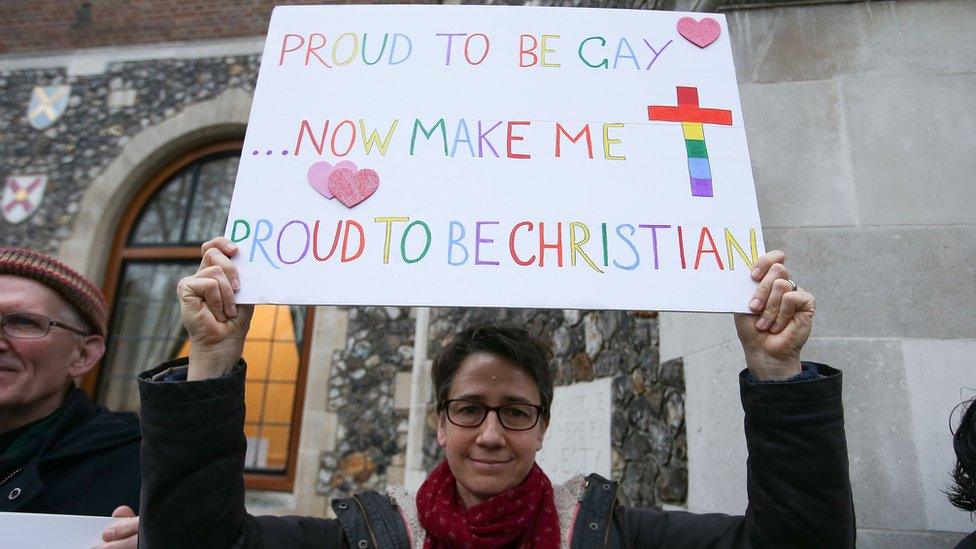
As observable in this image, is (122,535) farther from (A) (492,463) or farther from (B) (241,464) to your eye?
(A) (492,463)

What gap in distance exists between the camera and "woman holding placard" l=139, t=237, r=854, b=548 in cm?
107

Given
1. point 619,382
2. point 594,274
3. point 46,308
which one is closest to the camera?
point 594,274

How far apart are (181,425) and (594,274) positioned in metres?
0.80

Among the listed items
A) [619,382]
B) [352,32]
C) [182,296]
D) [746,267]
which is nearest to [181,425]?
[182,296]

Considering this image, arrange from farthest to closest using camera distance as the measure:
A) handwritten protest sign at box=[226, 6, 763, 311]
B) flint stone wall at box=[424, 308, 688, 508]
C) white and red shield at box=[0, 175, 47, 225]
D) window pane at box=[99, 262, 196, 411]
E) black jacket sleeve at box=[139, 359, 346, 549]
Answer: white and red shield at box=[0, 175, 47, 225]
window pane at box=[99, 262, 196, 411]
flint stone wall at box=[424, 308, 688, 508]
handwritten protest sign at box=[226, 6, 763, 311]
black jacket sleeve at box=[139, 359, 346, 549]

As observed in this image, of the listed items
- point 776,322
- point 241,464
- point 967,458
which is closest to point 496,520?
point 241,464

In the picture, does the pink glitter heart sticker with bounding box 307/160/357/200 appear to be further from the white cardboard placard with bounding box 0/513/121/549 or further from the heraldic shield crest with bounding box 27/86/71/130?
the heraldic shield crest with bounding box 27/86/71/130

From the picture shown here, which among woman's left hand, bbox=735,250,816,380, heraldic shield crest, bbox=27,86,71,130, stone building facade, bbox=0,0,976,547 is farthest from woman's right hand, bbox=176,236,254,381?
heraldic shield crest, bbox=27,86,71,130

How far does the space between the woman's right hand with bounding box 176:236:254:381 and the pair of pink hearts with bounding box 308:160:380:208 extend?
0.25 m

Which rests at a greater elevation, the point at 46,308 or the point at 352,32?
the point at 352,32

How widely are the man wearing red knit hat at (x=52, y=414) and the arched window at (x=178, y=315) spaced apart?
3.32 meters

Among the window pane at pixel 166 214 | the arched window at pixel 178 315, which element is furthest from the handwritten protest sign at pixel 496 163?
the window pane at pixel 166 214

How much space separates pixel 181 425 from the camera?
1.07 metres

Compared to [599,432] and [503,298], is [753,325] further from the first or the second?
[599,432]
